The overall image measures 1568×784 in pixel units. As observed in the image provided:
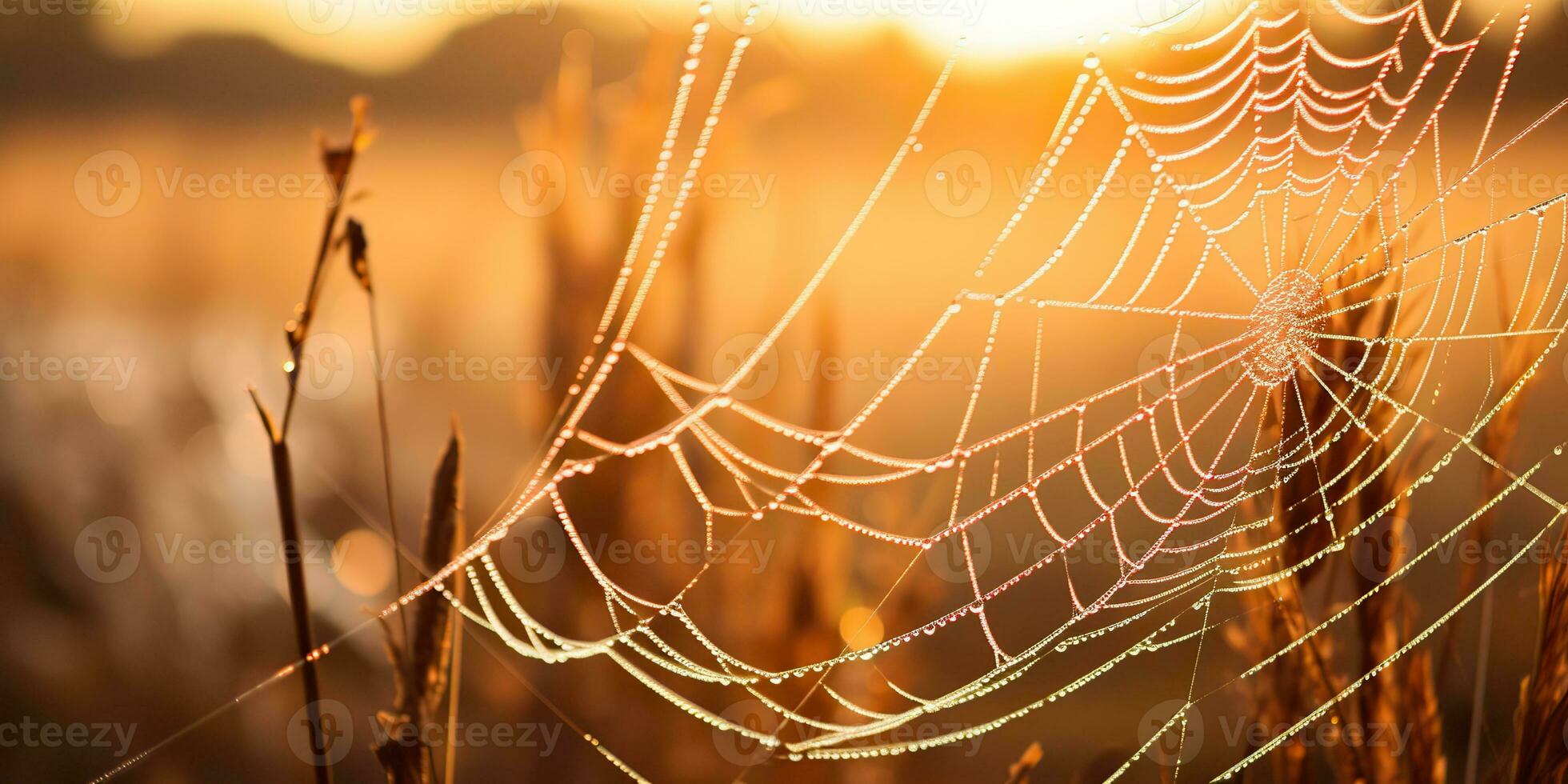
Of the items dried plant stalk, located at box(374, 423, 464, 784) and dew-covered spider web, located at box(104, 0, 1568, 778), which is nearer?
dried plant stalk, located at box(374, 423, 464, 784)

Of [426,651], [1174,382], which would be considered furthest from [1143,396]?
[426,651]

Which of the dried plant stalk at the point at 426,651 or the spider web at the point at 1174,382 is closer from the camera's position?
the dried plant stalk at the point at 426,651

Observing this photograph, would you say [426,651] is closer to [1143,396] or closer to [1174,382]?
[1174,382]

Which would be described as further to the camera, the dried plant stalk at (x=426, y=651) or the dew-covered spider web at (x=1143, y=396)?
the dew-covered spider web at (x=1143, y=396)

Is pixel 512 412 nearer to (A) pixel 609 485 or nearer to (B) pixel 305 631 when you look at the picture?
(A) pixel 609 485

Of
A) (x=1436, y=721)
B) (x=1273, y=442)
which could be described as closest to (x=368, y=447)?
(x=1273, y=442)
